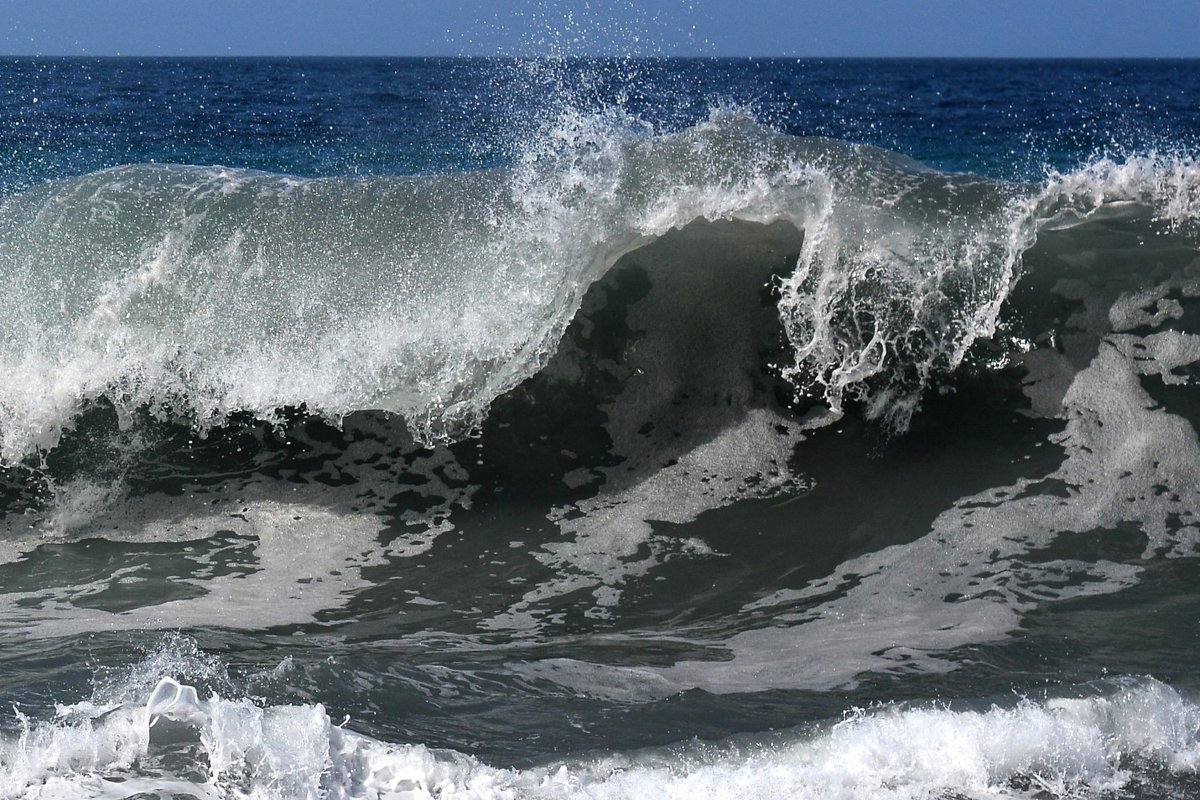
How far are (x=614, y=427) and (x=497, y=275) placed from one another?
0.80 meters

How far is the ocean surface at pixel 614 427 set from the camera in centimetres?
333

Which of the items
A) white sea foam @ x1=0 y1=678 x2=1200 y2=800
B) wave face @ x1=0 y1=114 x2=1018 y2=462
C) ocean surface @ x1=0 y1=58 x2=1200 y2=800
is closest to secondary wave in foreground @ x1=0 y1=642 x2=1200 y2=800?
white sea foam @ x1=0 y1=678 x2=1200 y2=800

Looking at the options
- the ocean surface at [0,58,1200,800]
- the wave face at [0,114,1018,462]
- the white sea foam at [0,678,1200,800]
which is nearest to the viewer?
the white sea foam at [0,678,1200,800]

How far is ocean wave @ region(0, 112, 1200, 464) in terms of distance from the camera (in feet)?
14.5

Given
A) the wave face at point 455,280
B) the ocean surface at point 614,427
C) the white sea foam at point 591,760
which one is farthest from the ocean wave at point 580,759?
the wave face at point 455,280

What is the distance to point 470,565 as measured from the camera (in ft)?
13.2

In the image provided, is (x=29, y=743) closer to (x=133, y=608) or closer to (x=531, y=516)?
(x=133, y=608)

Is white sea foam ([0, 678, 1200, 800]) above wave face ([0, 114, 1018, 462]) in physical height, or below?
below

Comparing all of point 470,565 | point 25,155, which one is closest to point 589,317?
point 470,565

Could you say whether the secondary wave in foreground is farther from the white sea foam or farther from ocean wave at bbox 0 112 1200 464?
ocean wave at bbox 0 112 1200 464

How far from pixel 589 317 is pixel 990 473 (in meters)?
1.77

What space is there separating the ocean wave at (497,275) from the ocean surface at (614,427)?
2 centimetres

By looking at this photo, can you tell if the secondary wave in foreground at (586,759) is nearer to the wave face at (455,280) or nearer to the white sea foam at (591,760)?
the white sea foam at (591,760)

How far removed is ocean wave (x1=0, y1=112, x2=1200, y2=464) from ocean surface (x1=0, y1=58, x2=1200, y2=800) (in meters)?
0.02
